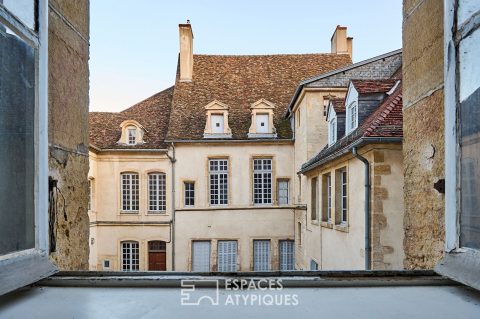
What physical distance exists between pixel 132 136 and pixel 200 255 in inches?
249

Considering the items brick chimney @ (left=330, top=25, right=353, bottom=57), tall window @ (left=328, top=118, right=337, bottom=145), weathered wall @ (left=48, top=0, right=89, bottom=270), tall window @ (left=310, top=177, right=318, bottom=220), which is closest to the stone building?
tall window @ (left=310, top=177, right=318, bottom=220)

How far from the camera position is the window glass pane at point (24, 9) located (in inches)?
58.5

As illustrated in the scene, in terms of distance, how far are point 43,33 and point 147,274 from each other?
4.16ft

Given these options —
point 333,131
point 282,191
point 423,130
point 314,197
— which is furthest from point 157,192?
point 423,130

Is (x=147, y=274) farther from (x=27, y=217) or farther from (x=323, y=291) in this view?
(x=323, y=291)

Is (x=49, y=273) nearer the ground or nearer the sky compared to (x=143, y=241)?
nearer the sky

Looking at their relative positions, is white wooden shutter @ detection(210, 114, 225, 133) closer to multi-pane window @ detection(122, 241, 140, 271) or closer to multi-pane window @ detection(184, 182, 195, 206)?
multi-pane window @ detection(184, 182, 195, 206)

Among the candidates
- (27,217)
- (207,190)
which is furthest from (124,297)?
(207,190)

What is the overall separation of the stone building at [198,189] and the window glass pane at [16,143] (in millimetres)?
14310

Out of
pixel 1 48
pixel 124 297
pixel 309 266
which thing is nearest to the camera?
pixel 1 48

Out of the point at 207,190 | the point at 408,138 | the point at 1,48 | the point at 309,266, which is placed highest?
the point at 1,48

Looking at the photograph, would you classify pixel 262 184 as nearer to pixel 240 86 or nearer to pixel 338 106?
pixel 240 86

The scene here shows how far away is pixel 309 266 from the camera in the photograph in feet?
40.1

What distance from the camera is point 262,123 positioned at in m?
16.3
